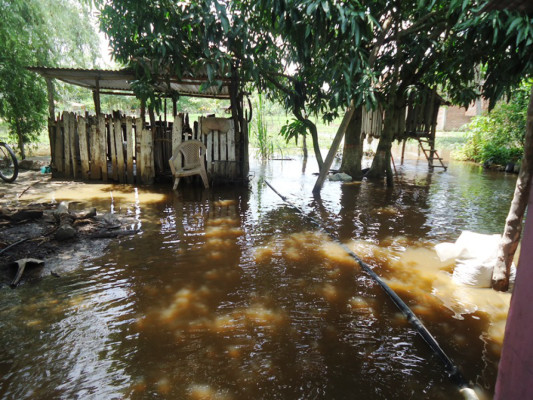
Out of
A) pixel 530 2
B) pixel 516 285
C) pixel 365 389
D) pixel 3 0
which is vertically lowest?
pixel 365 389

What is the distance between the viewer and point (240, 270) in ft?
11.9

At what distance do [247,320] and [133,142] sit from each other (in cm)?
687

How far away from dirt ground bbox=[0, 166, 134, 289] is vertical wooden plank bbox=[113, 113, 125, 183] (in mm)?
2318

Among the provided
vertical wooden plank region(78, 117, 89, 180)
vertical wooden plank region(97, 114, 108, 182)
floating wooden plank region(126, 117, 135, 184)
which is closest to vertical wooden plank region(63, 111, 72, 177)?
vertical wooden plank region(78, 117, 89, 180)

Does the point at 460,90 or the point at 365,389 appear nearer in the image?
the point at 365,389

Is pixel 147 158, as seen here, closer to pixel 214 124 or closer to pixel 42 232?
pixel 214 124

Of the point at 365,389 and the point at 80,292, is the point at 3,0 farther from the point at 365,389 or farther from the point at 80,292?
the point at 365,389

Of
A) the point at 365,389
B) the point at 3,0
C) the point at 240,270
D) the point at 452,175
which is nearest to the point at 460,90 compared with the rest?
the point at 452,175

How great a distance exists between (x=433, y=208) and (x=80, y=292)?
635 cm

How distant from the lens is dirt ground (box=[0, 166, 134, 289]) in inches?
137

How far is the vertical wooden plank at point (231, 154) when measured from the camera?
319 inches

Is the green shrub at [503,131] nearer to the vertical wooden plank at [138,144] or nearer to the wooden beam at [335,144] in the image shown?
the wooden beam at [335,144]

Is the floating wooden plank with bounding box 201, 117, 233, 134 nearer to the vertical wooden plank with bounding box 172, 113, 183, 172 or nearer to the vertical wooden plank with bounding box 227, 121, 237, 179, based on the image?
the vertical wooden plank with bounding box 227, 121, 237, 179

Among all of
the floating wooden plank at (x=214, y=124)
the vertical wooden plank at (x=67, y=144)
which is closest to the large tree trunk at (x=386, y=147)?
the floating wooden plank at (x=214, y=124)
